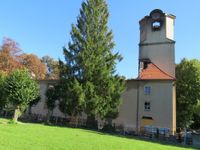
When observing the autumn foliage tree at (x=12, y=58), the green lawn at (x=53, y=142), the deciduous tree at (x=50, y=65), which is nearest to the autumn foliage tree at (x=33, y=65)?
the autumn foliage tree at (x=12, y=58)

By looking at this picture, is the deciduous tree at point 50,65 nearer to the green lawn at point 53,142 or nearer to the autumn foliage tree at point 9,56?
the autumn foliage tree at point 9,56

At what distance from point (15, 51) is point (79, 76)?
922 inches

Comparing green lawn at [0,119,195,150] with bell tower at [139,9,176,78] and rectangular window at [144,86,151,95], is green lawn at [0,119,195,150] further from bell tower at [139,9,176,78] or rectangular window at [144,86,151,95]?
bell tower at [139,9,176,78]

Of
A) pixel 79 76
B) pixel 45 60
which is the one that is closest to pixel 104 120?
pixel 79 76

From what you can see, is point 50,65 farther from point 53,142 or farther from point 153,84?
point 53,142

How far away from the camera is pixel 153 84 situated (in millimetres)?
35125

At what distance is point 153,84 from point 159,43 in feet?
23.2

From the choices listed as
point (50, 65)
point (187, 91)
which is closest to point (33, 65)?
point (50, 65)

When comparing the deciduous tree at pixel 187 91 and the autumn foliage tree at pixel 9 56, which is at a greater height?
the autumn foliage tree at pixel 9 56

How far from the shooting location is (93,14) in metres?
34.8

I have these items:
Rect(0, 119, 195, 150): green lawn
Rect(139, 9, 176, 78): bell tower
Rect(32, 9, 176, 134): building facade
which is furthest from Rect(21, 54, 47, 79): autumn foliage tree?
Rect(0, 119, 195, 150): green lawn

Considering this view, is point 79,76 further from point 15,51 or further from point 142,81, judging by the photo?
point 15,51

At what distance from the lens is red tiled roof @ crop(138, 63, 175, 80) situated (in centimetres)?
3522

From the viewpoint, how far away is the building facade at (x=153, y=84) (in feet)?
110
